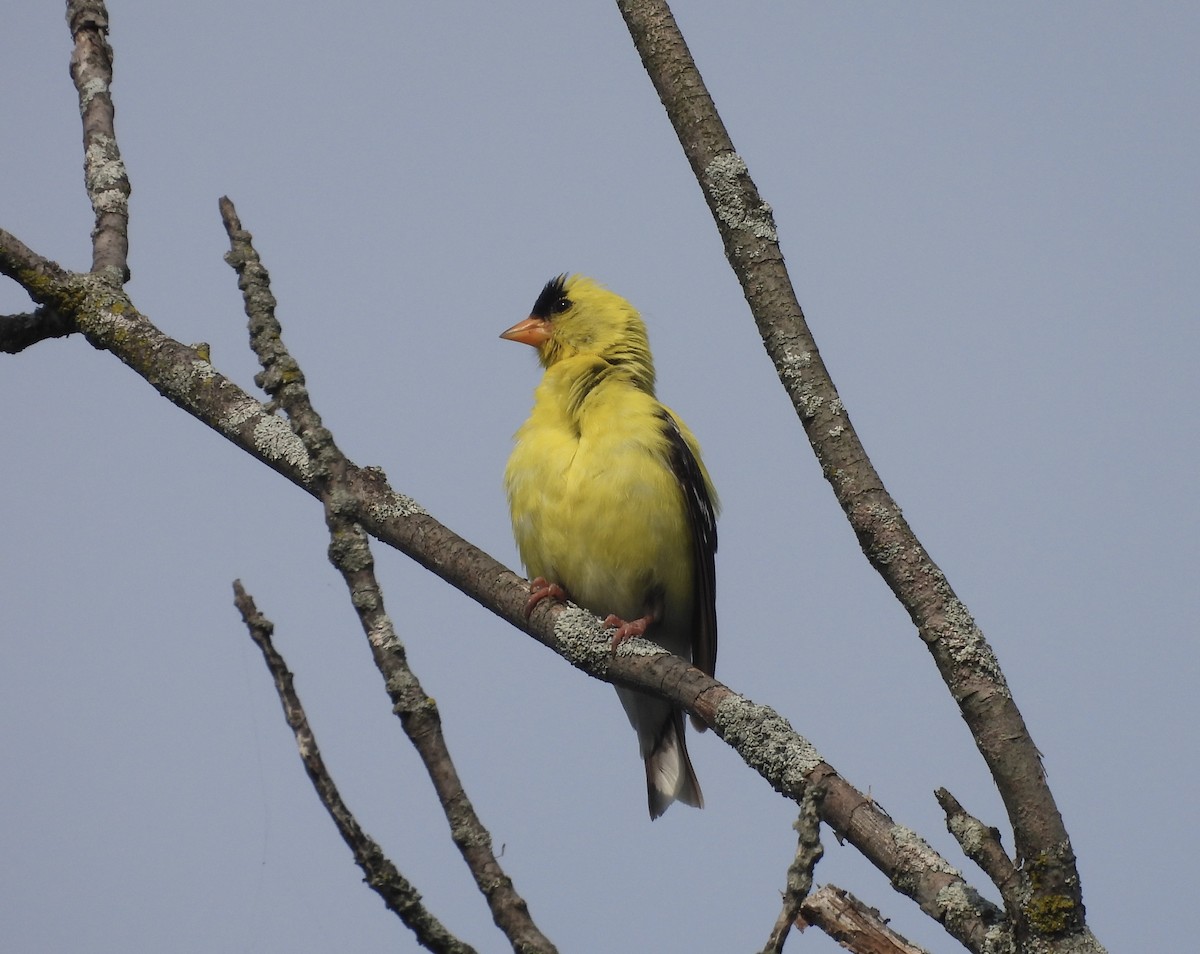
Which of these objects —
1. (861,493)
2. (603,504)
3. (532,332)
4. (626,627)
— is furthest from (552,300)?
(861,493)

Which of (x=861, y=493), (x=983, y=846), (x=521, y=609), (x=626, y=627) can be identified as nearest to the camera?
(x=983, y=846)

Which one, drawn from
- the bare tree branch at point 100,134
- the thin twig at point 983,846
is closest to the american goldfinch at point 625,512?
the bare tree branch at point 100,134

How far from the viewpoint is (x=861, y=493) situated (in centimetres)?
331

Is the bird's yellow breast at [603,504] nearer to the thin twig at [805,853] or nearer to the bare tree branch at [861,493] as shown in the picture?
the bare tree branch at [861,493]

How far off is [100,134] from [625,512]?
8.26 ft

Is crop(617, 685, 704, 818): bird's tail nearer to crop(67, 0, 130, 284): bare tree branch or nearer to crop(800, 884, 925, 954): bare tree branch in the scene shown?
crop(800, 884, 925, 954): bare tree branch

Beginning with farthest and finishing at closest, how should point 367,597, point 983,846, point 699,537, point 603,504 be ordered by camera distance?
point 699,537 → point 603,504 → point 983,846 → point 367,597

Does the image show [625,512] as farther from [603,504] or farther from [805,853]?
[805,853]

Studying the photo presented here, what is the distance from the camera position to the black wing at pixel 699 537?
5812mm

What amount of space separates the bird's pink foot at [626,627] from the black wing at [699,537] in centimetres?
26

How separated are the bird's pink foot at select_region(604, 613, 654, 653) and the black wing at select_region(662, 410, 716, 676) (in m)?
0.26

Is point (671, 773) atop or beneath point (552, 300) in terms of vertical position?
beneath

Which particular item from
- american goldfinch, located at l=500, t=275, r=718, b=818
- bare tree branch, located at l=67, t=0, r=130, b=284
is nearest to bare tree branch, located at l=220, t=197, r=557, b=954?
bare tree branch, located at l=67, t=0, r=130, b=284

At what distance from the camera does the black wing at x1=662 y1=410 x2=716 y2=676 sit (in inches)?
229
